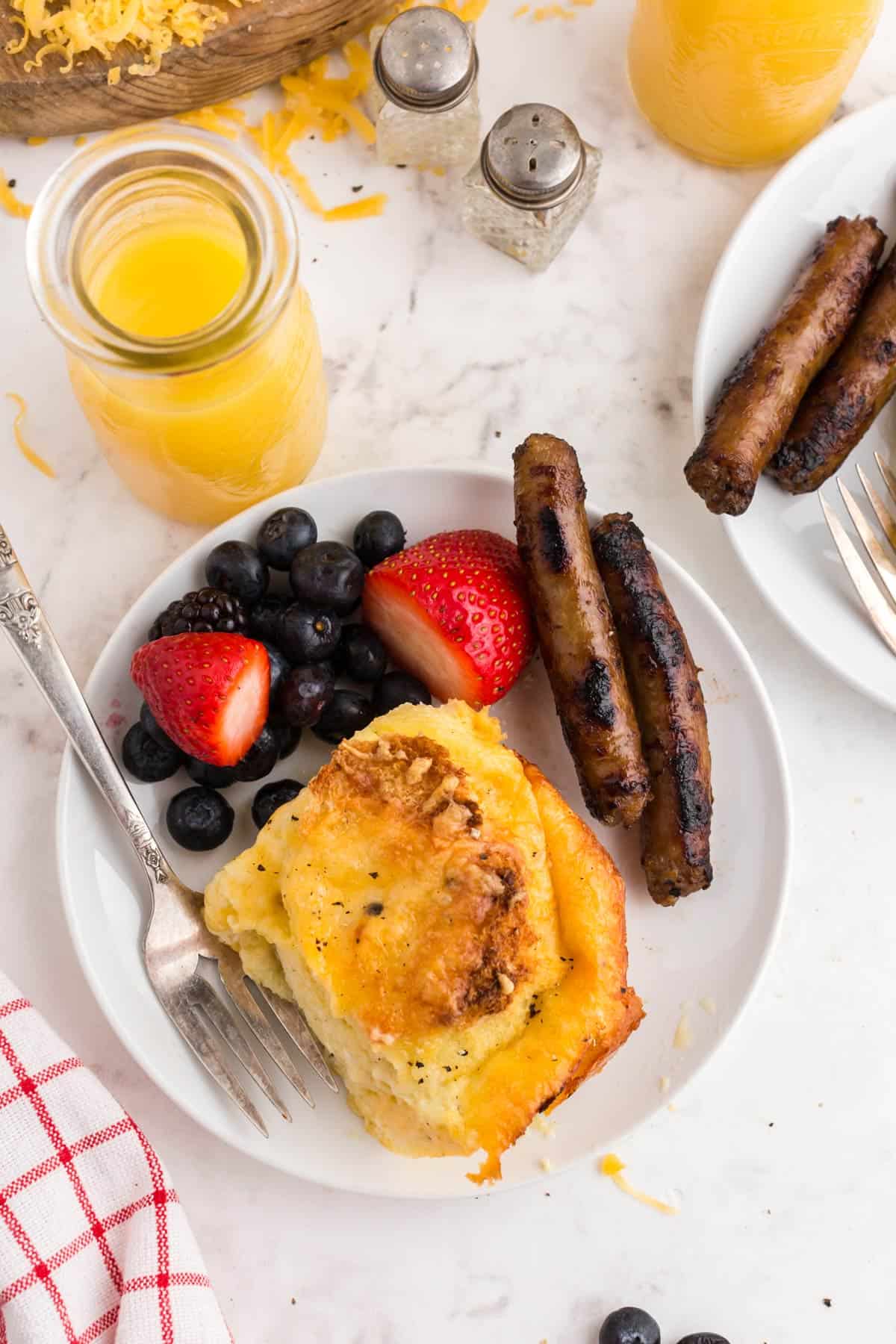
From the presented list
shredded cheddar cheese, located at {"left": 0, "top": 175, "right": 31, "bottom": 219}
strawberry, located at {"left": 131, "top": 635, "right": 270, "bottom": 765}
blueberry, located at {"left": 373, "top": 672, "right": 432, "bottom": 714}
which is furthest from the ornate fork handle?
shredded cheddar cheese, located at {"left": 0, "top": 175, "right": 31, "bottom": 219}

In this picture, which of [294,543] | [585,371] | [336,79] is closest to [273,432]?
[294,543]

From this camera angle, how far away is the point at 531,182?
2.25 m

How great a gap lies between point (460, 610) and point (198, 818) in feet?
1.84

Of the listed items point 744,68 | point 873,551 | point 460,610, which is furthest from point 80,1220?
point 744,68

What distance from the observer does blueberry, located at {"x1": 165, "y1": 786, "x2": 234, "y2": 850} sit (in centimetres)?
210

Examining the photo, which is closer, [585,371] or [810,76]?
[810,76]

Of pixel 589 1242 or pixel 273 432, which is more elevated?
pixel 273 432

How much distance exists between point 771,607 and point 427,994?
3.13 ft

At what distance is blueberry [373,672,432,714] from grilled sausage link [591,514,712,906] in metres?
0.36

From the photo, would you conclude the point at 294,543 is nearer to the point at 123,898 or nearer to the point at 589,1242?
the point at 123,898

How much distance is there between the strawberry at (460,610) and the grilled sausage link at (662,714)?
0.54ft

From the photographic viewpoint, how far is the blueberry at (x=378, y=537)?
2.17 metres

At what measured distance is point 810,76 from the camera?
2.19 meters

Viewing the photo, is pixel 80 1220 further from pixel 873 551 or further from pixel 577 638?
pixel 873 551
